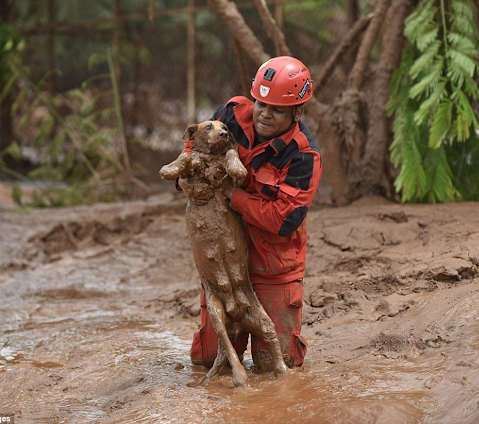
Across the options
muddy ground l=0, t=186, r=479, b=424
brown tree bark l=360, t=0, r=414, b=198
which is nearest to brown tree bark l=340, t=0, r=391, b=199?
brown tree bark l=360, t=0, r=414, b=198

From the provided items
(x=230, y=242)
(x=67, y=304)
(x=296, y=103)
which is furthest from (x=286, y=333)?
(x=67, y=304)

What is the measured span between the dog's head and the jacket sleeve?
27 cm

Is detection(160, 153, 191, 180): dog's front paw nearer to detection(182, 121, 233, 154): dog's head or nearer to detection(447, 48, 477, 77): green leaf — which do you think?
detection(182, 121, 233, 154): dog's head

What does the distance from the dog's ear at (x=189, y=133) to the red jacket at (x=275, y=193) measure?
22 centimetres

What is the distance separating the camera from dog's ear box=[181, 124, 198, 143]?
13.1 feet

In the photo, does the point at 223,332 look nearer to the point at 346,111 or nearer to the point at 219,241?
the point at 219,241

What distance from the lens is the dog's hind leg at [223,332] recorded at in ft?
12.5

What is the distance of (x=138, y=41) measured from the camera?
1066 centimetres

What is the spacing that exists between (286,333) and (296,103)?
1.31 metres

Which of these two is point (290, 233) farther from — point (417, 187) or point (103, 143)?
point (103, 143)

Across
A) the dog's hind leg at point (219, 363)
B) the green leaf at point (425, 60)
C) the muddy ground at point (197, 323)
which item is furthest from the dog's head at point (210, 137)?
the green leaf at point (425, 60)

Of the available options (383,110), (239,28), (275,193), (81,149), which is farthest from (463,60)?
(81,149)

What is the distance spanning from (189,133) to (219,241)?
Result: 2.07 ft

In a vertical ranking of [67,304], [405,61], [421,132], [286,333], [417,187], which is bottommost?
[67,304]
